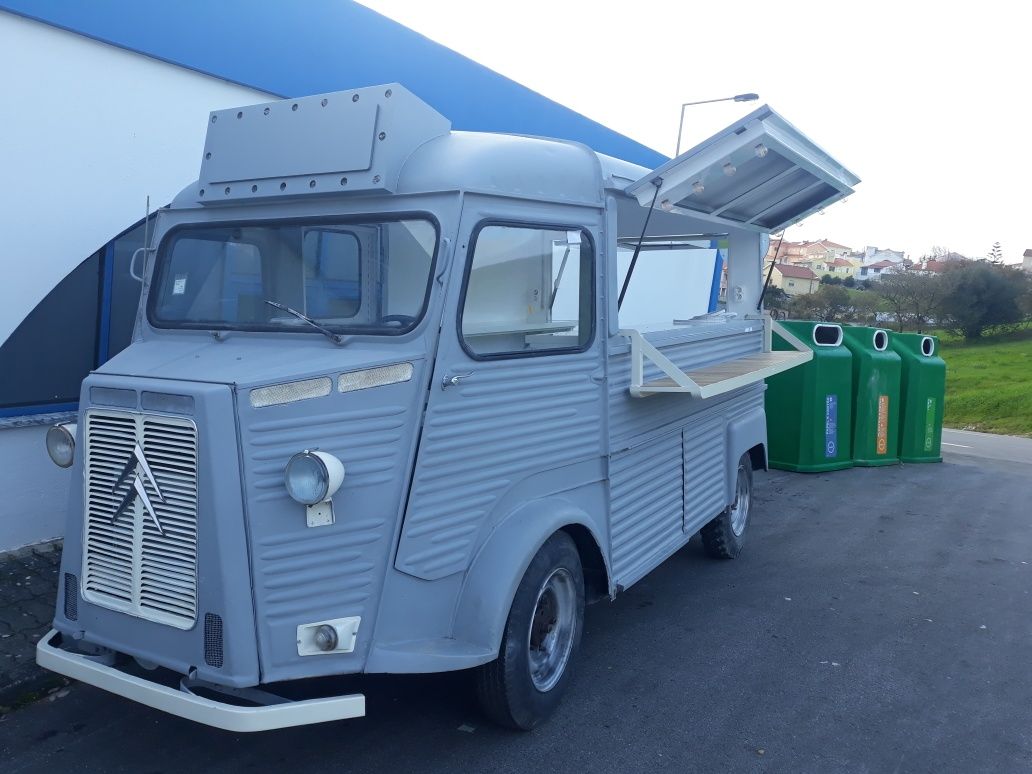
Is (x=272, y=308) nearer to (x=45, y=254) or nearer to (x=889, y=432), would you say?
(x=45, y=254)

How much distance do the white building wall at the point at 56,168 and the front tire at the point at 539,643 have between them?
3.56m

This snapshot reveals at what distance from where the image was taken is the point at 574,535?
13.7 feet

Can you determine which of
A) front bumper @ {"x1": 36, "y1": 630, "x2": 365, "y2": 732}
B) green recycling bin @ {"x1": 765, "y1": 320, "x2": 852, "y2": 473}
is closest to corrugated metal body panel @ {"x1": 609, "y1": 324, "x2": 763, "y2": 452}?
front bumper @ {"x1": 36, "y1": 630, "x2": 365, "y2": 732}

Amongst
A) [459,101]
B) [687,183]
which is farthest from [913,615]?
[459,101]

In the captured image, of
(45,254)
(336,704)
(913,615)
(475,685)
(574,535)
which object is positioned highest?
(45,254)

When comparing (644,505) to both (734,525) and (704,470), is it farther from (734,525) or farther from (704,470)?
(734,525)

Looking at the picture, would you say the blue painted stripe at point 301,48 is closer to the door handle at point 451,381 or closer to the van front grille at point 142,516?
the van front grille at point 142,516

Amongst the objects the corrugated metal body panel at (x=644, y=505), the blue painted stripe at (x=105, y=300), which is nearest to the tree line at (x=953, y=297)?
the corrugated metal body panel at (x=644, y=505)

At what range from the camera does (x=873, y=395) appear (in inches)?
420

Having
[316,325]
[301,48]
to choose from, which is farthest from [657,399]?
[301,48]

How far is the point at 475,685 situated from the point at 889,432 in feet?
28.9

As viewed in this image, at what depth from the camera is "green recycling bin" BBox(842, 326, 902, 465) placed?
10.7 m

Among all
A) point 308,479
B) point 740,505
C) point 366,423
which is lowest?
point 740,505

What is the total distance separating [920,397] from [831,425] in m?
1.41
